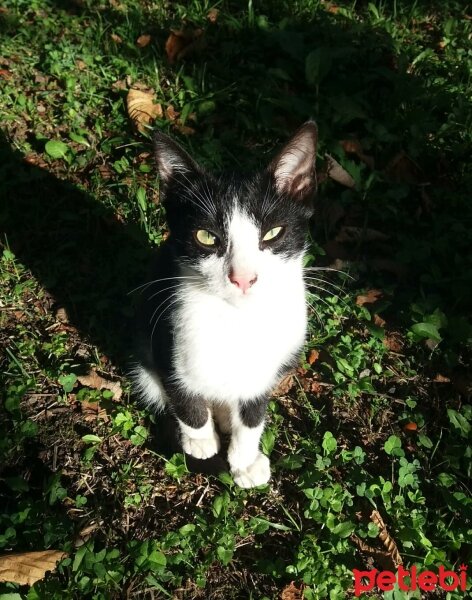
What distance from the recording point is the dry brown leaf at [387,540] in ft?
6.93

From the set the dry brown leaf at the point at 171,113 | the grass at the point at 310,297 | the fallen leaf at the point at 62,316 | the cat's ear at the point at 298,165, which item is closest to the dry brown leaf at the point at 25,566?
the grass at the point at 310,297

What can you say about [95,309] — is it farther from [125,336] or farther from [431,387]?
[431,387]

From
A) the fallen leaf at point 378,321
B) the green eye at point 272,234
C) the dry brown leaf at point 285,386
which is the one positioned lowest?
the dry brown leaf at point 285,386

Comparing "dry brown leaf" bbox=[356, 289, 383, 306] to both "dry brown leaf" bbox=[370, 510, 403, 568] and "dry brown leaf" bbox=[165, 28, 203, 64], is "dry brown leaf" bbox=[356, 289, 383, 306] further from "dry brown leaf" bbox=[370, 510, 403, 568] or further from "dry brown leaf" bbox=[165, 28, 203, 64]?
"dry brown leaf" bbox=[165, 28, 203, 64]

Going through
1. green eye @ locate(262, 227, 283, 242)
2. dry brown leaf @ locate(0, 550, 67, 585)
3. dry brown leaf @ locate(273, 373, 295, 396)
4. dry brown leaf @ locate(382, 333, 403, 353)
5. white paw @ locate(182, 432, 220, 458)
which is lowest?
dry brown leaf @ locate(0, 550, 67, 585)

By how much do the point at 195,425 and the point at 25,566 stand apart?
818mm

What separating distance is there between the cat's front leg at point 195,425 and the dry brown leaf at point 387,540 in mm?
744

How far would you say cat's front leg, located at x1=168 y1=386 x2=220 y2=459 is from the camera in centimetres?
221

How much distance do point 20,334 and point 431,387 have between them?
6.96 feet

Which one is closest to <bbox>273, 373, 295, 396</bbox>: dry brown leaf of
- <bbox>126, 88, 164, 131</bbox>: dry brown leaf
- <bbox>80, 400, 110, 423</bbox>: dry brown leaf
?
<bbox>80, 400, 110, 423</bbox>: dry brown leaf

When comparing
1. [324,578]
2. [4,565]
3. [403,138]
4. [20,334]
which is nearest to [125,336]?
[20,334]

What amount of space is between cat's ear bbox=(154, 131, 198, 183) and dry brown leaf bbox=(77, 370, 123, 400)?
44.3 inches

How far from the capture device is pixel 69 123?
3.39 m

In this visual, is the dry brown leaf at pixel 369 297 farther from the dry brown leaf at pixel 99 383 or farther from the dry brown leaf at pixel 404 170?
the dry brown leaf at pixel 99 383
